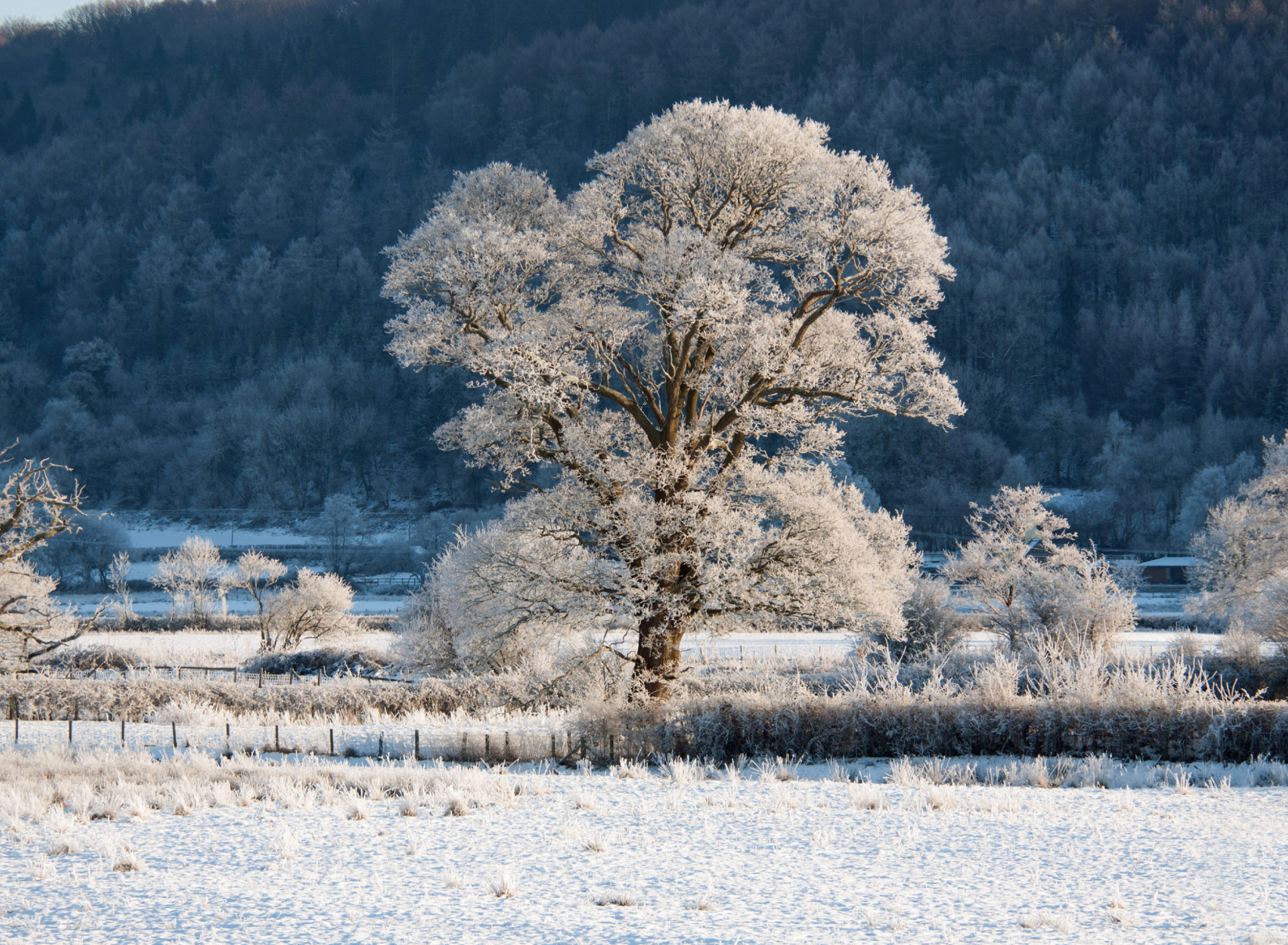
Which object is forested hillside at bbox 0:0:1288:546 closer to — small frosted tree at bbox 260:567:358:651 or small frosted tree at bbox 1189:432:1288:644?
small frosted tree at bbox 1189:432:1288:644

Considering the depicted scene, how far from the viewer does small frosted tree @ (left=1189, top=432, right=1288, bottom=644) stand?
28375 millimetres

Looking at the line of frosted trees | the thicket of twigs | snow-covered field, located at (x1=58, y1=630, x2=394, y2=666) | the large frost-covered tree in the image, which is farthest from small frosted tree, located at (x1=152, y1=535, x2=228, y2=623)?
the thicket of twigs

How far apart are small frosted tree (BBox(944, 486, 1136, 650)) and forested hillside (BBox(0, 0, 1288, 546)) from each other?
45.5m

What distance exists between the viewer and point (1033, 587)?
3781 centimetres

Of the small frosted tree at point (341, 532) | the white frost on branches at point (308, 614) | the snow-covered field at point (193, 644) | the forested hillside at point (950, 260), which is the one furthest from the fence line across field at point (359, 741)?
the forested hillside at point (950, 260)

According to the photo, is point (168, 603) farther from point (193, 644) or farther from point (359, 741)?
point (359, 741)

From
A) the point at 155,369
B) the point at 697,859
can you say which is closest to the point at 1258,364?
the point at 697,859

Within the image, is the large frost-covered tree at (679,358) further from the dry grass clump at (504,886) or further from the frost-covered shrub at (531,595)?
the dry grass clump at (504,886)

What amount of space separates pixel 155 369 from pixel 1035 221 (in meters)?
136

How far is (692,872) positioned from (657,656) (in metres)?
9.35

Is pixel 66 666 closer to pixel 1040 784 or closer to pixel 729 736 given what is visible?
pixel 729 736

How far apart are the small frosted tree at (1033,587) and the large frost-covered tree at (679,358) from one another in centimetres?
1621

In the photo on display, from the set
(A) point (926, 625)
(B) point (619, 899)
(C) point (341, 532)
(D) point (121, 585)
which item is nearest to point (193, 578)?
(D) point (121, 585)

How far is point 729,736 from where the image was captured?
52.1 feet
